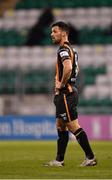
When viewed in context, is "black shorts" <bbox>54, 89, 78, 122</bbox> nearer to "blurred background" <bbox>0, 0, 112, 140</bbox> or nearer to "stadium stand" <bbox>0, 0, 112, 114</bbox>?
"blurred background" <bbox>0, 0, 112, 140</bbox>

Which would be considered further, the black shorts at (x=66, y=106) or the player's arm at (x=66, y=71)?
the black shorts at (x=66, y=106)

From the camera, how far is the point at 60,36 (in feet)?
29.9

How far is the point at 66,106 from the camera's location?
9078 millimetres

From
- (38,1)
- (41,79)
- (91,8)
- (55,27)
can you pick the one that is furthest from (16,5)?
(55,27)

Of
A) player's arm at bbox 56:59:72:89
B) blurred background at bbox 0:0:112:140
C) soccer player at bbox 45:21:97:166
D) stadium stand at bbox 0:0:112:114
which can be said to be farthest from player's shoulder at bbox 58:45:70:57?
stadium stand at bbox 0:0:112:114

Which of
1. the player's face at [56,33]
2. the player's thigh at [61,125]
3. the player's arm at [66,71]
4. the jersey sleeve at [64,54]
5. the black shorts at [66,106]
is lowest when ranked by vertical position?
the player's thigh at [61,125]

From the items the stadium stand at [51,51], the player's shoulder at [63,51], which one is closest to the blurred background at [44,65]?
the stadium stand at [51,51]

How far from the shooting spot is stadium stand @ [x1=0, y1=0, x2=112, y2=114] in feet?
73.3

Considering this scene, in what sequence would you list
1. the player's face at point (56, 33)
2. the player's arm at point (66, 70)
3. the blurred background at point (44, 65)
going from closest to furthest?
the player's arm at point (66, 70) < the player's face at point (56, 33) < the blurred background at point (44, 65)

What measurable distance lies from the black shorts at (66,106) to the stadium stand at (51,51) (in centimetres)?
1162

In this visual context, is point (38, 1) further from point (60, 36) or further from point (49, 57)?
point (60, 36)

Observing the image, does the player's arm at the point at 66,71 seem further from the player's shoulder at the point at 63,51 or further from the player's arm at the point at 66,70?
the player's shoulder at the point at 63,51

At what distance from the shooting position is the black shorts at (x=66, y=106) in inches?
356

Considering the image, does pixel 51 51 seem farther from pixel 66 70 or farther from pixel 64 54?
pixel 66 70
